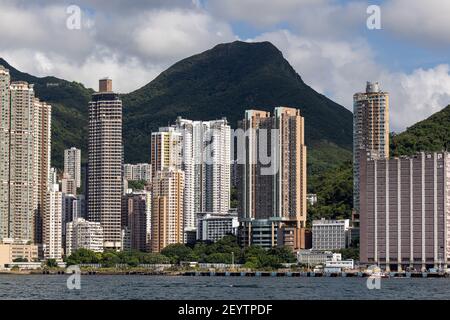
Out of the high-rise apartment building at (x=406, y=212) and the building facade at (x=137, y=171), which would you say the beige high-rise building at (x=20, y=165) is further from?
the high-rise apartment building at (x=406, y=212)

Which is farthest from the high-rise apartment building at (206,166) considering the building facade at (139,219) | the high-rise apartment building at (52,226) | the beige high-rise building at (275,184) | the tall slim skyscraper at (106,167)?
the high-rise apartment building at (52,226)

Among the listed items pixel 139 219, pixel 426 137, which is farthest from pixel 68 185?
pixel 426 137

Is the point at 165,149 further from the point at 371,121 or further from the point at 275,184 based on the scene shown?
the point at 371,121

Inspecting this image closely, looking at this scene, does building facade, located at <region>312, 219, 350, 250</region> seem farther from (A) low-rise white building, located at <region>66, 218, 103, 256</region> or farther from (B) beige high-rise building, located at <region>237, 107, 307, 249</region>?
(A) low-rise white building, located at <region>66, 218, 103, 256</region>

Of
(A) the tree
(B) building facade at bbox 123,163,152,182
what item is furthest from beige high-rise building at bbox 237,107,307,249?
(B) building facade at bbox 123,163,152,182
